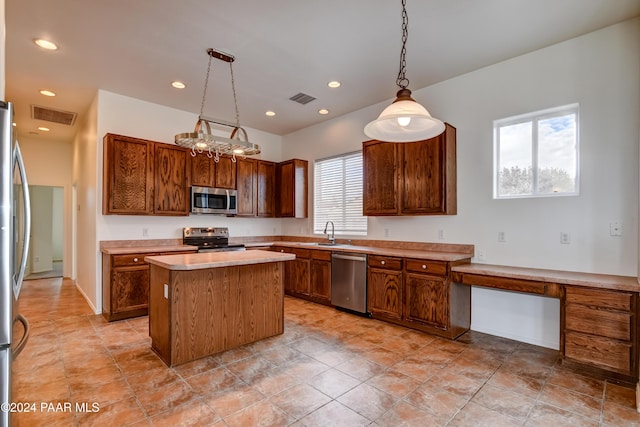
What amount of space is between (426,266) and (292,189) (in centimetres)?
308

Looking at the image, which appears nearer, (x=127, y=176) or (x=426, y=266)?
(x=426, y=266)

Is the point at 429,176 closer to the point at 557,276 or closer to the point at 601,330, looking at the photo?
the point at 557,276

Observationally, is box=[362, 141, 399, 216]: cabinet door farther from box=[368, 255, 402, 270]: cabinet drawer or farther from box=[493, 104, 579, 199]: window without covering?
box=[493, 104, 579, 199]: window without covering

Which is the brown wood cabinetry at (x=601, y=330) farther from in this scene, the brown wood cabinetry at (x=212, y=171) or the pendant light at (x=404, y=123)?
the brown wood cabinetry at (x=212, y=171)

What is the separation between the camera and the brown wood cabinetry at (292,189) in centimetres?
592

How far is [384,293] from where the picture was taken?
4008 millimetres

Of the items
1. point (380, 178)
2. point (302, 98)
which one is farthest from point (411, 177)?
point (302, 98)

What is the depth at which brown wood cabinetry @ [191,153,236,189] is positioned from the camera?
502cm

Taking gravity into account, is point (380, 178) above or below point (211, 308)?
above

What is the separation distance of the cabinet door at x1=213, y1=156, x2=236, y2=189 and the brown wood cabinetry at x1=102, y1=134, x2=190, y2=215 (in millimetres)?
501

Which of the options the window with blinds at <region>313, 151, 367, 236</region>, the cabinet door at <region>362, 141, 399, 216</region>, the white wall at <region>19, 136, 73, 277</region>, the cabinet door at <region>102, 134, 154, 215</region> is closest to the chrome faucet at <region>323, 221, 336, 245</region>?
the window with blinds at <region>313, 151, 367, 236</region>

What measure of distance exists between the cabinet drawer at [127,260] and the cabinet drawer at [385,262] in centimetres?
303

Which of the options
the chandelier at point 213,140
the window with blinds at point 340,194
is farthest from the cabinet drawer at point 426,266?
the chandelier at point 213,140

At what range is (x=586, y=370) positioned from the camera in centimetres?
274
